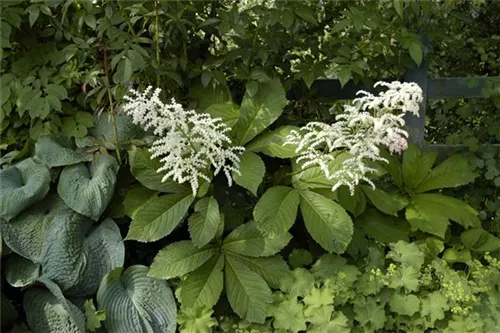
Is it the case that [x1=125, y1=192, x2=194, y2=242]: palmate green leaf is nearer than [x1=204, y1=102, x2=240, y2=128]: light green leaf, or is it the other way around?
[x1=125, y1=192, x2=194, y2=242]: palmate green leaf

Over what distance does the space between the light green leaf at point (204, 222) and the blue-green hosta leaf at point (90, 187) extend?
1.17 feet

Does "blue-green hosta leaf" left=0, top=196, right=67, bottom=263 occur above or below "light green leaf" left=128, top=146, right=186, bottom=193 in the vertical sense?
below

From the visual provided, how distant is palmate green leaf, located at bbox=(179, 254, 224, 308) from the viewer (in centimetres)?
205

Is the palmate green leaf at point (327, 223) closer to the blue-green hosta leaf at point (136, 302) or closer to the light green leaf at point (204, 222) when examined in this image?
the light green leaf at point (204, 222)

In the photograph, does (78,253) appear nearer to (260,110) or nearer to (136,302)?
(136,302)

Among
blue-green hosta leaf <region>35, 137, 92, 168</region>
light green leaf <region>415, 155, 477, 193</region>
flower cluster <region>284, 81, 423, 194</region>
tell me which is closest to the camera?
flower cluster <region>284, 81, 423, 194</region>

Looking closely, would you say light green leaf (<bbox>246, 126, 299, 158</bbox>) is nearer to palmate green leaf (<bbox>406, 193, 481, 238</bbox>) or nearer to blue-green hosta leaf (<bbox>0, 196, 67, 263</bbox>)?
palmate green leaf (<bbox>406, 193, 481, 238</bbox>)

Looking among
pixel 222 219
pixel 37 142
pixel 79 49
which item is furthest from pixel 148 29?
pixel 222 219

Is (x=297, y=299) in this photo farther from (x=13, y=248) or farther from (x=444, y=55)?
(x=444, y=55)

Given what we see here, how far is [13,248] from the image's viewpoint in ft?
7.09

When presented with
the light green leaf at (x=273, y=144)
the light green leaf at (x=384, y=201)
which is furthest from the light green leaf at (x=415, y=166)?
the light green leaf at (x=273, y=144)

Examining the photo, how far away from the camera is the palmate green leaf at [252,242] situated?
2.12 m

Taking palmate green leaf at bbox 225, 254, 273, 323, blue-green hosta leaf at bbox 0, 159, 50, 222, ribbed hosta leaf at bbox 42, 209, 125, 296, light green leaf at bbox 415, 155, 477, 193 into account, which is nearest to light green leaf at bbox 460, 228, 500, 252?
light green leaf at bbox 415, 155, 477, 193

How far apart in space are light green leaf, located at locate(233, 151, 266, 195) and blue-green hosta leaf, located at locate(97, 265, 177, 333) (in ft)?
1.63
